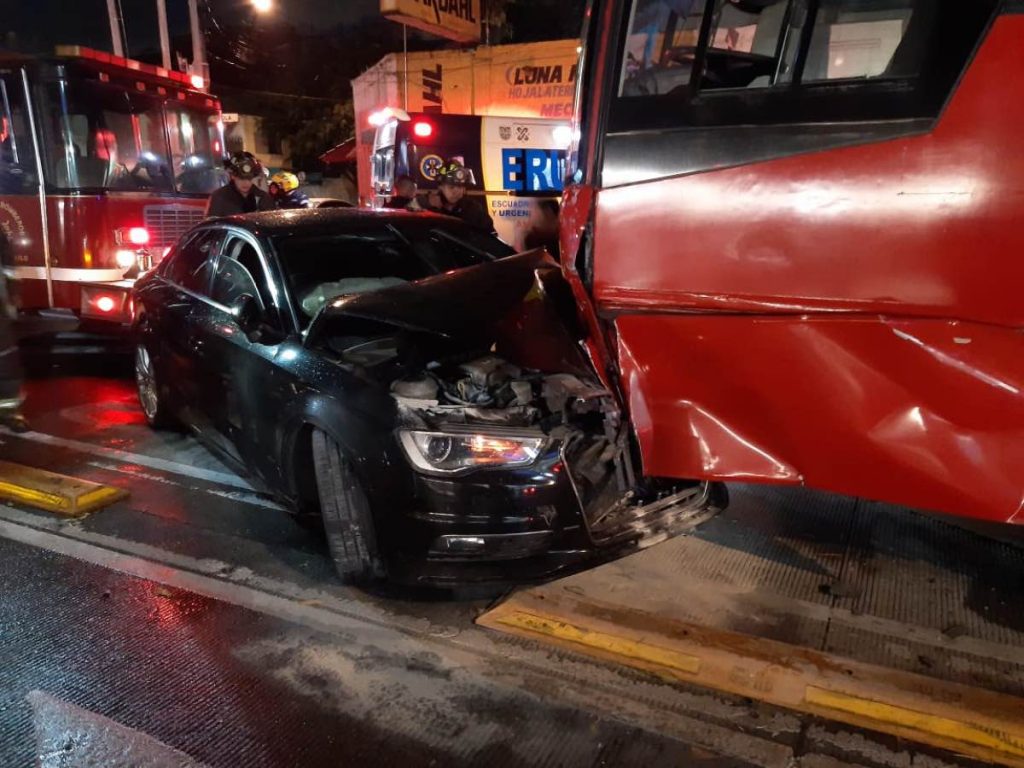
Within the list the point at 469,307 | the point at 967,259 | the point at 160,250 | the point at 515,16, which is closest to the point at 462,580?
the point at 469,307

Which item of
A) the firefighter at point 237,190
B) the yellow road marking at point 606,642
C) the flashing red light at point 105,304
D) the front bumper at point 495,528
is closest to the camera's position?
the yellow road marking at point 606,642

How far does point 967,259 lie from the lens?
2.69 m

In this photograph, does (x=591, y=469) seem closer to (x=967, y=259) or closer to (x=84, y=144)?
(x=967, y=259)

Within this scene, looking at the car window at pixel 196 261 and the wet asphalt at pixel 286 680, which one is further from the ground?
the car window at pixel 196 261

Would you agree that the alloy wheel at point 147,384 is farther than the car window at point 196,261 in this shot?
Yes

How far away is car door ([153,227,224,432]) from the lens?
4602mm

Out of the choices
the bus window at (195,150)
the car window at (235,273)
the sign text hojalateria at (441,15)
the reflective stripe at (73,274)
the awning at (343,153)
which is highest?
the sign text hojalateria at (441,15)

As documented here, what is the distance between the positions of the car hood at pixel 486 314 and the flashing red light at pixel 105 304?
5273 mm

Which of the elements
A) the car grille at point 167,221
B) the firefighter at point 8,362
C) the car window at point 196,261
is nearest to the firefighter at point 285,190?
the car grille at point 167,221

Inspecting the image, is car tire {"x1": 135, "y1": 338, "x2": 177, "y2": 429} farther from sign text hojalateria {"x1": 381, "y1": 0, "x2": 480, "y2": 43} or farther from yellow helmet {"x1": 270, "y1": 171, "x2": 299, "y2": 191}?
sign text hojalateria {"x1": 381, "y1": 0, "x2": 480, "y2": 43}

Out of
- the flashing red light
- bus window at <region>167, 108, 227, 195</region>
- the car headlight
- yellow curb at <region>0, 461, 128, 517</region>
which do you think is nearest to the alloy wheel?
yellow curb at <region>0, 461, 128, 517</region>

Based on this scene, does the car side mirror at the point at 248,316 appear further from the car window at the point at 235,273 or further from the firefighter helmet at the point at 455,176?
the firefighter helmet at the point at 455,176

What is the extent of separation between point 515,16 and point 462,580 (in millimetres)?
17808

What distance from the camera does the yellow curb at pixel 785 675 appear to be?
257 cm
